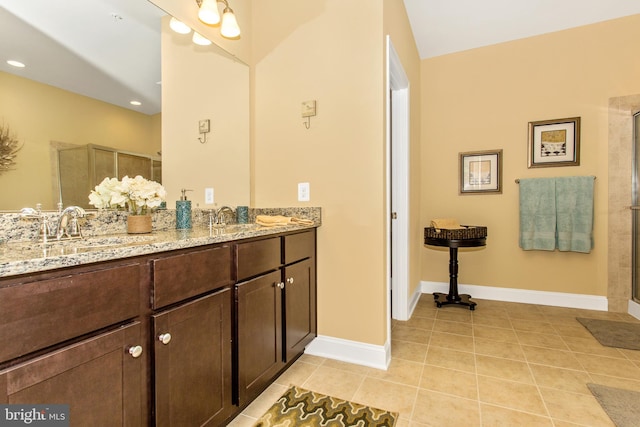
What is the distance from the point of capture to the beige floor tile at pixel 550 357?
6.53ft

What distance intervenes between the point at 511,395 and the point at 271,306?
1412mm

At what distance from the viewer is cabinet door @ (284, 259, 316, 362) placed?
183cm

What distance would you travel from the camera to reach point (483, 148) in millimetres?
3377

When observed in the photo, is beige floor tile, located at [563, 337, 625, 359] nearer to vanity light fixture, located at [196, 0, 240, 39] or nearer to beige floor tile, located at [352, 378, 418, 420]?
beige floor tile, located at [352, 378, 418, 420]

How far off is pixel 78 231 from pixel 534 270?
3.85m

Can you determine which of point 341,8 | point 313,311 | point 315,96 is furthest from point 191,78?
point 313,311

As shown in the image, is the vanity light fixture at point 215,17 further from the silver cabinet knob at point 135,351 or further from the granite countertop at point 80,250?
the silver cabinet knob at point 135,351

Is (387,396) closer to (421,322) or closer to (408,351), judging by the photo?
(408,351)

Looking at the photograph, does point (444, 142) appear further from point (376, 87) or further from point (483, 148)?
point (376, 87)

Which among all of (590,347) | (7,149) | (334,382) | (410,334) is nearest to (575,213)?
(590,347)

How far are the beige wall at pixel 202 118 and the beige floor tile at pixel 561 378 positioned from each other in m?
2.23

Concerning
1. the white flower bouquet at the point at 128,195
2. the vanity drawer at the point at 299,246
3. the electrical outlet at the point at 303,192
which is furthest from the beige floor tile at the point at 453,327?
the white flower bouquet at the point at 128,195

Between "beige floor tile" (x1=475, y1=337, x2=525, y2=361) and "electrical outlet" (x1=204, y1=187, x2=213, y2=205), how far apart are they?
217 cm

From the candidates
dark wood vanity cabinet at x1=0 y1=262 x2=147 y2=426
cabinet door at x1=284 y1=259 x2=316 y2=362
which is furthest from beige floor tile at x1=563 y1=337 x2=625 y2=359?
dark wood vanity cabinet at x1=0 y1=262 x2=147 y2=426
